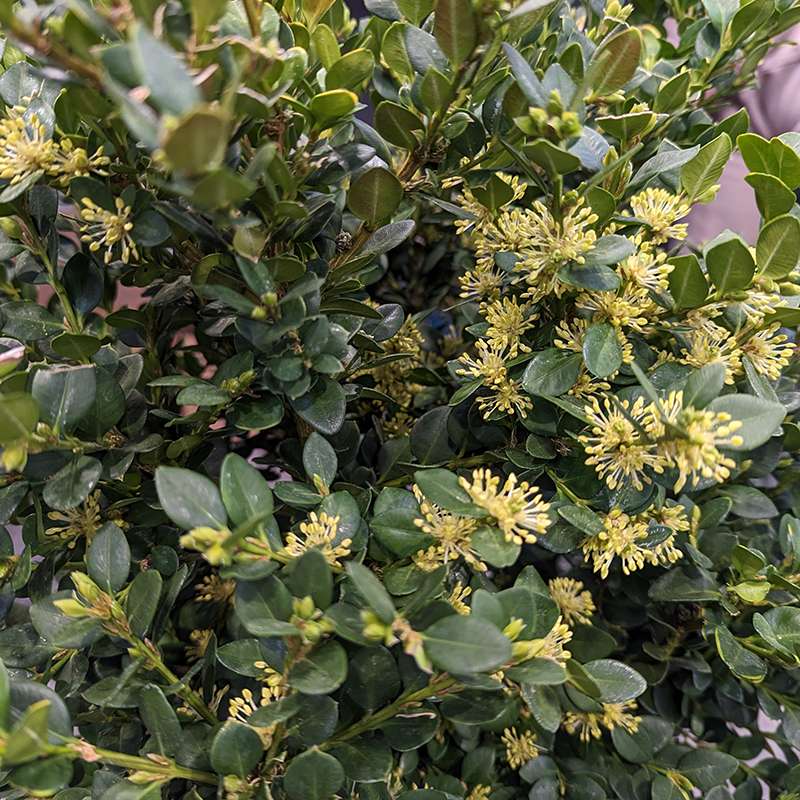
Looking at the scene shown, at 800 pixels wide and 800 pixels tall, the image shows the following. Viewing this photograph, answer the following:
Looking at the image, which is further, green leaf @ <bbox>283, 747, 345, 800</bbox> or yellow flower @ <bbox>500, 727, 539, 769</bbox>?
yellow flower @ <bbox>500, 727, 539, 769</bbox>

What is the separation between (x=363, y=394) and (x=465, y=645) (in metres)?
0.25

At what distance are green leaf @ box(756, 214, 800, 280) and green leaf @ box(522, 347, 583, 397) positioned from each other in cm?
13

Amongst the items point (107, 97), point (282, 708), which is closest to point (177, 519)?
point (282, 708)

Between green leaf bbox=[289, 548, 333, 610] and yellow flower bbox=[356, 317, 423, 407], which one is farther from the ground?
green leaf bbox=[289, 548, 333, 610]

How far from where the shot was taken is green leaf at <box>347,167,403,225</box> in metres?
0.43

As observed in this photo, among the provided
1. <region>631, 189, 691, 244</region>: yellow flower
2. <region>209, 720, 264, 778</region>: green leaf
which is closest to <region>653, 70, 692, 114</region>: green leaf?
<region>631, 189, 691, 244</region>: yellow flower

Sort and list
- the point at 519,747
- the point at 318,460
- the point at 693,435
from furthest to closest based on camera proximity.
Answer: the point at 519,747, the point at 318,460, the point at 693,435

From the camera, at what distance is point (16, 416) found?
0.36m

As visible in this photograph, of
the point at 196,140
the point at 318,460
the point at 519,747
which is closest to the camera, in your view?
the point at 196,140

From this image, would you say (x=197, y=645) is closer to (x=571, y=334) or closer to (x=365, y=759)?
(x=365, y=759)

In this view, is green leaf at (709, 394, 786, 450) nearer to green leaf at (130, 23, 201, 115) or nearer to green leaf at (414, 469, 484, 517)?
green leaf at (414, 469, 484, 517)

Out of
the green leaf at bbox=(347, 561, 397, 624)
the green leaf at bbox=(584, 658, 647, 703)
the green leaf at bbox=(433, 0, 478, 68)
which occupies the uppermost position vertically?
the green leaf at bbox=(433, 0, 478, 68)

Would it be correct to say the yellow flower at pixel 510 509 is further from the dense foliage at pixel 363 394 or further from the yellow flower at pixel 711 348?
the yellow flower at pixel 711 348

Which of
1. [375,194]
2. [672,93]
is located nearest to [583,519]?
[375,194]
